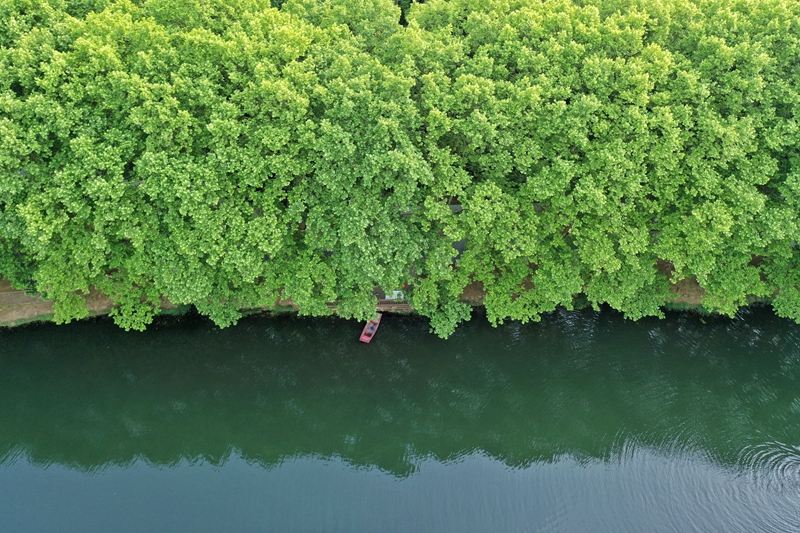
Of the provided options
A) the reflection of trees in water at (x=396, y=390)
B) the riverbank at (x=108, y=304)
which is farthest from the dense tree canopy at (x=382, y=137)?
the reflection of trees in water at (x=396, y=390)

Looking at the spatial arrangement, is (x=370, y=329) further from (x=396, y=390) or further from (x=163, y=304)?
(x=163, y=304)

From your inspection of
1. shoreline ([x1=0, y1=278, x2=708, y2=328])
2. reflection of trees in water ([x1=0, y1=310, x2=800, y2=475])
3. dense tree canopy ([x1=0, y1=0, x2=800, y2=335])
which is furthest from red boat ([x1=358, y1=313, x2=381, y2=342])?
dense tree canopy ([x1=0, y1=0, x2=800, y2=335])

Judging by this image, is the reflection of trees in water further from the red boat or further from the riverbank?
the riverbank

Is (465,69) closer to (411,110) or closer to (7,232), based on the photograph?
Answer: (411,110)

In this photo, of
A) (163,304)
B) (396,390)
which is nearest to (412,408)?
(396,390)

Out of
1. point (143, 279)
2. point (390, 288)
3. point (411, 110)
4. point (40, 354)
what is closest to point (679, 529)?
point (390, 288)

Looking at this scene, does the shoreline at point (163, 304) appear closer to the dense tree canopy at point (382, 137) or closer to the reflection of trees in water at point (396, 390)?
the reflection of trees in water at point (396, 390)
